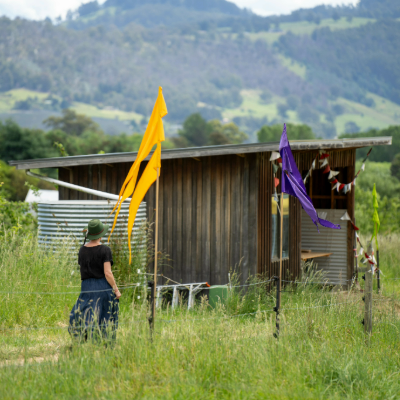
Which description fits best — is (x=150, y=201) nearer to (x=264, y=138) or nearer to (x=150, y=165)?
(x=150, y=165)

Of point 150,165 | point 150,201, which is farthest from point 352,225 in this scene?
point 150,165

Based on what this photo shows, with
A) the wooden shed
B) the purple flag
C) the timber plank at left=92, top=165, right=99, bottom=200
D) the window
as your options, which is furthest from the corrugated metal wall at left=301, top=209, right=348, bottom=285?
the purple flag

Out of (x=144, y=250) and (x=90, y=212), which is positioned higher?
(x=90, y=212)

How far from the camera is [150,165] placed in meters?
5.89

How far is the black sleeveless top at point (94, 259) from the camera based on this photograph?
552 cm

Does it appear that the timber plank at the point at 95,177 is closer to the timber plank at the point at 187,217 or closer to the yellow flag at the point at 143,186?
the timber plank at the point at 187,217

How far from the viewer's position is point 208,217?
32.6 feet

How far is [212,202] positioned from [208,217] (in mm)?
300

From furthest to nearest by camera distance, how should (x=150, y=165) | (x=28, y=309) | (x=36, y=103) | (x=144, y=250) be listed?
(x=36, y=103)
(x=144, y=250)
(x=28, y=309)
(x=150, y=165)

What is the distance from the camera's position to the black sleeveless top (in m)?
5.52

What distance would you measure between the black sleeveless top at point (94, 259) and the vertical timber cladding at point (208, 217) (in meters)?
4.33

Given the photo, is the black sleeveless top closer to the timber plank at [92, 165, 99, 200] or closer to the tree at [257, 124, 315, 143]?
the timber plank at [92, 165, 99, 200]

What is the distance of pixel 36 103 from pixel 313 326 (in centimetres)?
18794

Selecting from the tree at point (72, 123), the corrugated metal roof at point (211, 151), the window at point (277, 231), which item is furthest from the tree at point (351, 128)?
the corrugated metal roof at point (211, 151)
